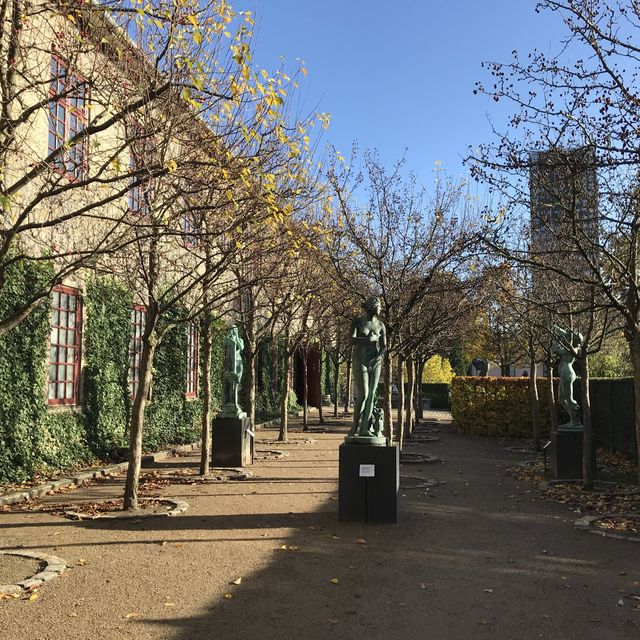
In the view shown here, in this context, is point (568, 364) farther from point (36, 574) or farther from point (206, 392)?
point (36, 574)

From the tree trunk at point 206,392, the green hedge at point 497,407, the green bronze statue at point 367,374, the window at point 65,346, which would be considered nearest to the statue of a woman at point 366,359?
the green bronze statue at point 367,374

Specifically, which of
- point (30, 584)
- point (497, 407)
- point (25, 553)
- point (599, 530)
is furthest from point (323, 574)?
point (497, 407)

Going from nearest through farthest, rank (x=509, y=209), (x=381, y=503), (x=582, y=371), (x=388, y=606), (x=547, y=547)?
(x=388, y=606) → (x=547, y=547) → (x=381, y=503) → (x=509, y=209) → (x=582, y=371)

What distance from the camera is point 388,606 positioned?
5.32 m

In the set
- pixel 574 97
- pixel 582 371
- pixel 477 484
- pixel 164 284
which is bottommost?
pixel 477 484

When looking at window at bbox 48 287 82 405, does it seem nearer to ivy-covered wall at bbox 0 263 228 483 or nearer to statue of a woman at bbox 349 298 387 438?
ivy-covered wall at bbox 0 263 228 483

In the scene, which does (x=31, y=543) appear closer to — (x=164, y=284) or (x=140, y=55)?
(x=140, y=55)

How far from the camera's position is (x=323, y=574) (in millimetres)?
6184

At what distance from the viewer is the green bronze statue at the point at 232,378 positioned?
14.0 meters

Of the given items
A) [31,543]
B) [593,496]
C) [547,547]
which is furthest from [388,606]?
[593,496]

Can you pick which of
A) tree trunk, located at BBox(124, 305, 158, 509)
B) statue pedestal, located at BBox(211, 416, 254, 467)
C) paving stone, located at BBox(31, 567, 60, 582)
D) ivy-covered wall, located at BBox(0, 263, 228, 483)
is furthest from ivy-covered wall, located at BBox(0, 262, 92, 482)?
paving stone, located at BBox(31, 567, 60, 582)

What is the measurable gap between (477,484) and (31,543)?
307 inches

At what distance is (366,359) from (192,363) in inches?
436

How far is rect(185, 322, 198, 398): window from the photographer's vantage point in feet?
61.6
